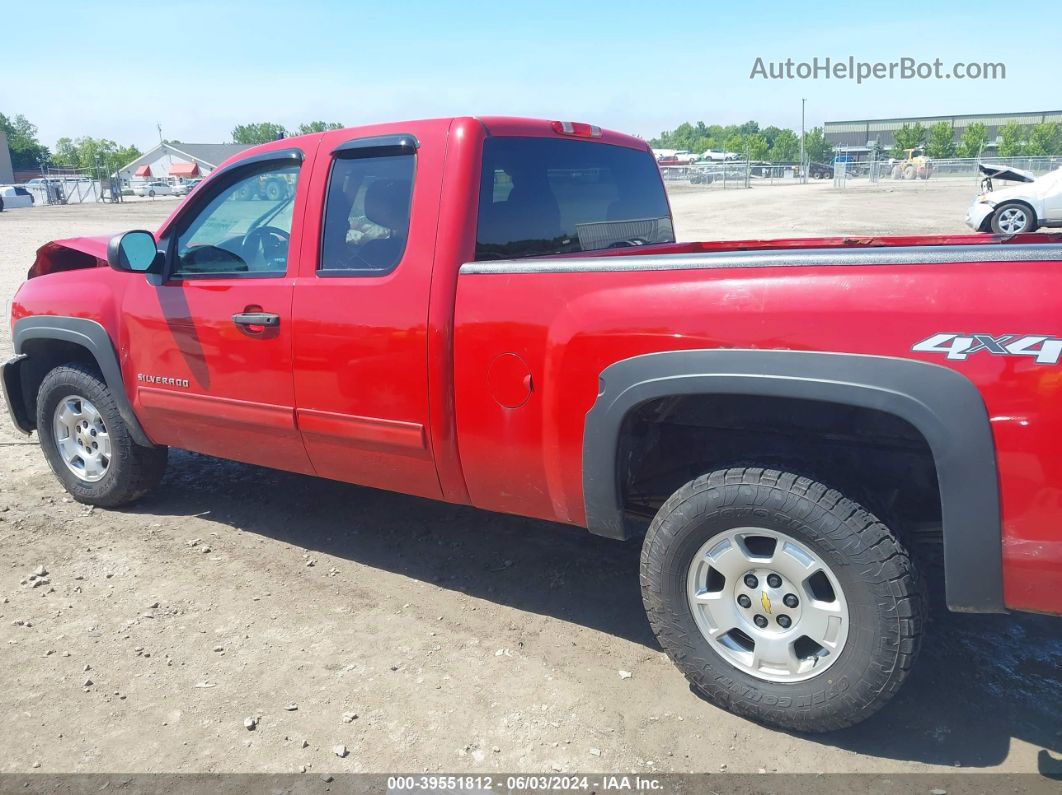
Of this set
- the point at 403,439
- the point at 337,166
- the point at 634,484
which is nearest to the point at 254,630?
the point at 403,439

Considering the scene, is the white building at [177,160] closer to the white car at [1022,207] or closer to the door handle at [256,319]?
the white car at [1022,207]

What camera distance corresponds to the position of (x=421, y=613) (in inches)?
148

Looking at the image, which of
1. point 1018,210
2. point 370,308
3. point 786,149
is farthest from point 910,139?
point 370,308

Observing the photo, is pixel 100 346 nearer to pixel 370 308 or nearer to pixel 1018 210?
pixel 370 308

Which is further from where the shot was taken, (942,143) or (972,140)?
(942,143)

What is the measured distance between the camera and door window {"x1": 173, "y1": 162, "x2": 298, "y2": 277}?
3.96 meters

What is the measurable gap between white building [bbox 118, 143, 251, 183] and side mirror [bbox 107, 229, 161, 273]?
8818 centimetres

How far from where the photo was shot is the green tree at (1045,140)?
231 feet

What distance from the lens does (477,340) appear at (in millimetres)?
3260

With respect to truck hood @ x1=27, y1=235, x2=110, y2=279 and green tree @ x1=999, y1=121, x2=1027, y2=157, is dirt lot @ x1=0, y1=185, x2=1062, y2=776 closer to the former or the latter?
truck hood @ x1=27, y1=235, x2=110, y2=279

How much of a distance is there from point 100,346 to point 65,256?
2.93 feet

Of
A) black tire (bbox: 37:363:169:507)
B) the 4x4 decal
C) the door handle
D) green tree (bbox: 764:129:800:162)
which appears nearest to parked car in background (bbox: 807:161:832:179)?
green tree (bbox: 764:129:800:162)

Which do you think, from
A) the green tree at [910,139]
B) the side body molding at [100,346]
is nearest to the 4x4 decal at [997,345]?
the side body molding at [100,346]

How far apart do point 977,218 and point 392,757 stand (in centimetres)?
1809
